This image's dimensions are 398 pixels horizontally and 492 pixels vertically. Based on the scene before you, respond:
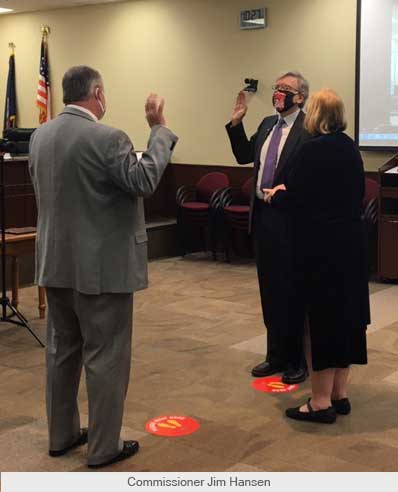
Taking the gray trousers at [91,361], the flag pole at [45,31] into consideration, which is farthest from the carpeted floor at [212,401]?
the flag pole at [45,31]

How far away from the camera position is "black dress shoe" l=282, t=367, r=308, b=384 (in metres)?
4.10

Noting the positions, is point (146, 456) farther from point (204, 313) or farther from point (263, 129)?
point (204, 313)

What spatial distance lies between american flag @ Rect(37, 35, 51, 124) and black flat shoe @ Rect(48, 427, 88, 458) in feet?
23.8

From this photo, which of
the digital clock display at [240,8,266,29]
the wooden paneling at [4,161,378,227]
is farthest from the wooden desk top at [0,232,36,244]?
the digital clock display at [240,8,266,29]

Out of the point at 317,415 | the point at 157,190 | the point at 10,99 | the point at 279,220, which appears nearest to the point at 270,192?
the point at 279,220

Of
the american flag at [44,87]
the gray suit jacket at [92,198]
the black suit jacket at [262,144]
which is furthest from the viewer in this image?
the american flag at [44,87]

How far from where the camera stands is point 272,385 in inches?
161

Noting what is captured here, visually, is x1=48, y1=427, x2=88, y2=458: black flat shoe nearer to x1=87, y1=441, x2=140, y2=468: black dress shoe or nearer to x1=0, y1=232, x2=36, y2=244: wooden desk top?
x1=87, y1=441, x2=140, y2=468: black dress shoe

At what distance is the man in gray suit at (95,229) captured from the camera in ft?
9.32

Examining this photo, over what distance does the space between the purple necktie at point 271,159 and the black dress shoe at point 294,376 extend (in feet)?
3.28

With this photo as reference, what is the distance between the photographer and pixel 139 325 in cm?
541

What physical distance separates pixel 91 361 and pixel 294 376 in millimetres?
1497

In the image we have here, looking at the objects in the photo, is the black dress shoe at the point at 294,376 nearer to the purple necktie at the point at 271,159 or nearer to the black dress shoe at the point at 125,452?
the purple necktie at the point at 271,159

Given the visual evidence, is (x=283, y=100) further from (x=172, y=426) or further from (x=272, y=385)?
(x=172, y=426)
